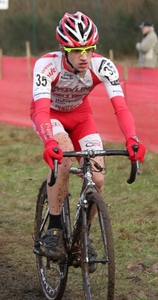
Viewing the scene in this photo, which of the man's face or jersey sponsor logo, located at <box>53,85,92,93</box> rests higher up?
the man's face

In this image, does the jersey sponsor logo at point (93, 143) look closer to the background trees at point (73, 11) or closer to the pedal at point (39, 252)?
the pedal at point (39, 252)

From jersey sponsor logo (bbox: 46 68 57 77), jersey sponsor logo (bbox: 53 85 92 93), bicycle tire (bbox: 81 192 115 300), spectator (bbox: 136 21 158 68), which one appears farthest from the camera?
spectator (bbox: 136 21 158 68)

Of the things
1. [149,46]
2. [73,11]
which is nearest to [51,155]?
[149,46]

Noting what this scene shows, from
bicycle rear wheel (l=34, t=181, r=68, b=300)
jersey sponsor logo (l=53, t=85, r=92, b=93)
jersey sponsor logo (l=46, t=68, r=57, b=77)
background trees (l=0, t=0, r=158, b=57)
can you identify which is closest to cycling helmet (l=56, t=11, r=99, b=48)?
jersey sponsor logo (l=46, t=68, r=57, b=77)

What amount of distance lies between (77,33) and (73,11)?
90.8 feet

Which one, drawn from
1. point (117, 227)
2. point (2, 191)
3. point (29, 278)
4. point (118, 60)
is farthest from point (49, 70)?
point (118, 60)

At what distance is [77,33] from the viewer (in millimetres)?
5090

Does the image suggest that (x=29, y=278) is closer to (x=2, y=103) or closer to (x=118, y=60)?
(x=2, y=103)

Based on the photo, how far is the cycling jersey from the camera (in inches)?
198

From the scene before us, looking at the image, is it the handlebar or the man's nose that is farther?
the man's nose

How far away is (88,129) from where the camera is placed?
5.52m

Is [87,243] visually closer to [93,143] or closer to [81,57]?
[93,143]

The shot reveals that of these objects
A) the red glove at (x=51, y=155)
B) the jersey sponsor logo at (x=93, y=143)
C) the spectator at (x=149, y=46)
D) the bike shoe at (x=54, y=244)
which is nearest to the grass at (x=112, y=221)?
the bike shoe at (x=54, y=244)

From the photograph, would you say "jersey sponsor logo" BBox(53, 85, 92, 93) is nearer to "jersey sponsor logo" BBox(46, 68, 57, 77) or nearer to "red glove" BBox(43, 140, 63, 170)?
"jersey sponsor logo" BBox(46, 68, 57, 77)
